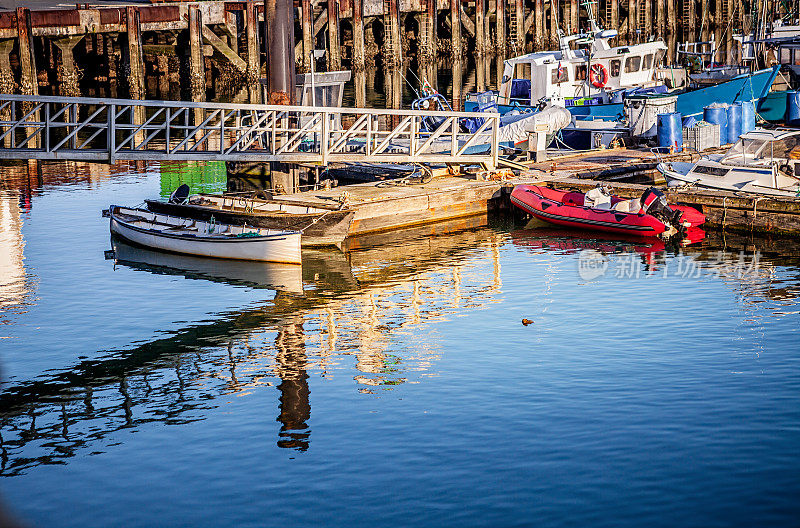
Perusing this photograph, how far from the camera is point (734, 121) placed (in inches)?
1316

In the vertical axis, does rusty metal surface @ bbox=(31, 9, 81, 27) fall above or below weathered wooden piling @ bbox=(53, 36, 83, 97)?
above

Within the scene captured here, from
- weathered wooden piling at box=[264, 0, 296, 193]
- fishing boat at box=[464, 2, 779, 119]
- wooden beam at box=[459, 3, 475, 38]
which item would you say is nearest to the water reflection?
weathered wooden piling at box=[264, 0, 296, 193]

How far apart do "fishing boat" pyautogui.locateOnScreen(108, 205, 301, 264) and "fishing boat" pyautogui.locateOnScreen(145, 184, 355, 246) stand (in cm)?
36

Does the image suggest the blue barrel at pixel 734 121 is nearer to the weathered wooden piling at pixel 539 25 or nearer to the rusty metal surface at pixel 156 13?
the rusty metal surface at pixel 156 13

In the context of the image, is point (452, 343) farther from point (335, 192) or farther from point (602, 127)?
point (602, 127)

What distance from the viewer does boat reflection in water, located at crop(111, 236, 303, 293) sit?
2230cm

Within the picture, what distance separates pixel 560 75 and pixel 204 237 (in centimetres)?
1862

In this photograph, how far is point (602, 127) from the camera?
1382 inches

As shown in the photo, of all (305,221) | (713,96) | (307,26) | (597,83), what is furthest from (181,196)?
(307,26)

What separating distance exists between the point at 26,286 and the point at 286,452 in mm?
10691

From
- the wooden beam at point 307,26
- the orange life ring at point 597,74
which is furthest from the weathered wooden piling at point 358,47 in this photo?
the orange life ring at point 597,74

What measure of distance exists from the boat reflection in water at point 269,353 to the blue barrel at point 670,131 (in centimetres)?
1003

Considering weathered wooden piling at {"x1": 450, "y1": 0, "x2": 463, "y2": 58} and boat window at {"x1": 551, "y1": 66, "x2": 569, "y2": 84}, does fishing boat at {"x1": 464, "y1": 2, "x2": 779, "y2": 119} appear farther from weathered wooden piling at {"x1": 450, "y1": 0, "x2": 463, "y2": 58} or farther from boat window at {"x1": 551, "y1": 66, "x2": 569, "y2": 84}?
weathered wooden piling at {"x1": 450, "y1": 0, "x2": 463, "y2": 58}

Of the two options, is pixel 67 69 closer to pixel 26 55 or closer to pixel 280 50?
pixel 26 55
